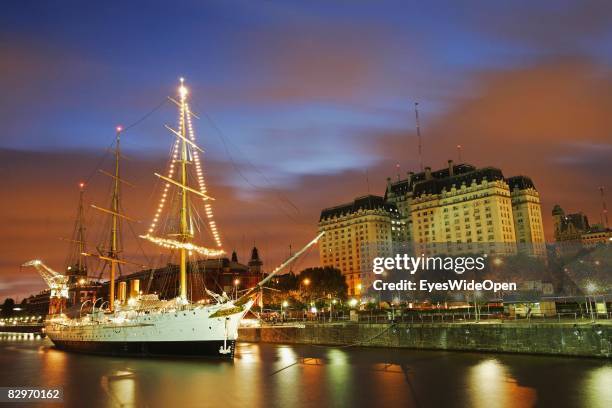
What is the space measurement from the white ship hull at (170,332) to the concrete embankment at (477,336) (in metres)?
14.7

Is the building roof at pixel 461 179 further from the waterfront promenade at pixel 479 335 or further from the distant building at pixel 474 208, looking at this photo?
the waterfront promenade at pixel 479 335

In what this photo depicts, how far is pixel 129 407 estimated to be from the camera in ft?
92.8

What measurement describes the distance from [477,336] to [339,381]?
19120 mm

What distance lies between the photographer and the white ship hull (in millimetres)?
49906

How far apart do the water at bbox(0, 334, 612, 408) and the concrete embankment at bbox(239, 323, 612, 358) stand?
1.64m

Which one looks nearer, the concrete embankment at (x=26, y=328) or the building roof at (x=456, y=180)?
the concrete embankment at (x=26, y=328)

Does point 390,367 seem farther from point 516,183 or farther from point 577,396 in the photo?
point 516,183

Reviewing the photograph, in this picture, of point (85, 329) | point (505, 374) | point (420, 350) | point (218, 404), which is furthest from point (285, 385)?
point (85, 329)

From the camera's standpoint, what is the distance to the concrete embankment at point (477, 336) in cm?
3981

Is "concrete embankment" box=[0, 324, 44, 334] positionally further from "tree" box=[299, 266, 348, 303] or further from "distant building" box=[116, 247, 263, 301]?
"tree" box=[299, 266, 348, 303]

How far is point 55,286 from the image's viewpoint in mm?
96125

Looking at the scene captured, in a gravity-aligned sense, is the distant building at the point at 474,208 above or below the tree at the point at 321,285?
above

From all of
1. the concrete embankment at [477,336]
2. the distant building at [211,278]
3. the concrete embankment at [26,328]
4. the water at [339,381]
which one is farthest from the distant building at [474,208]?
the concrete embankment at [26,328]

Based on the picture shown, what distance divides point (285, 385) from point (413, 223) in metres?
167
